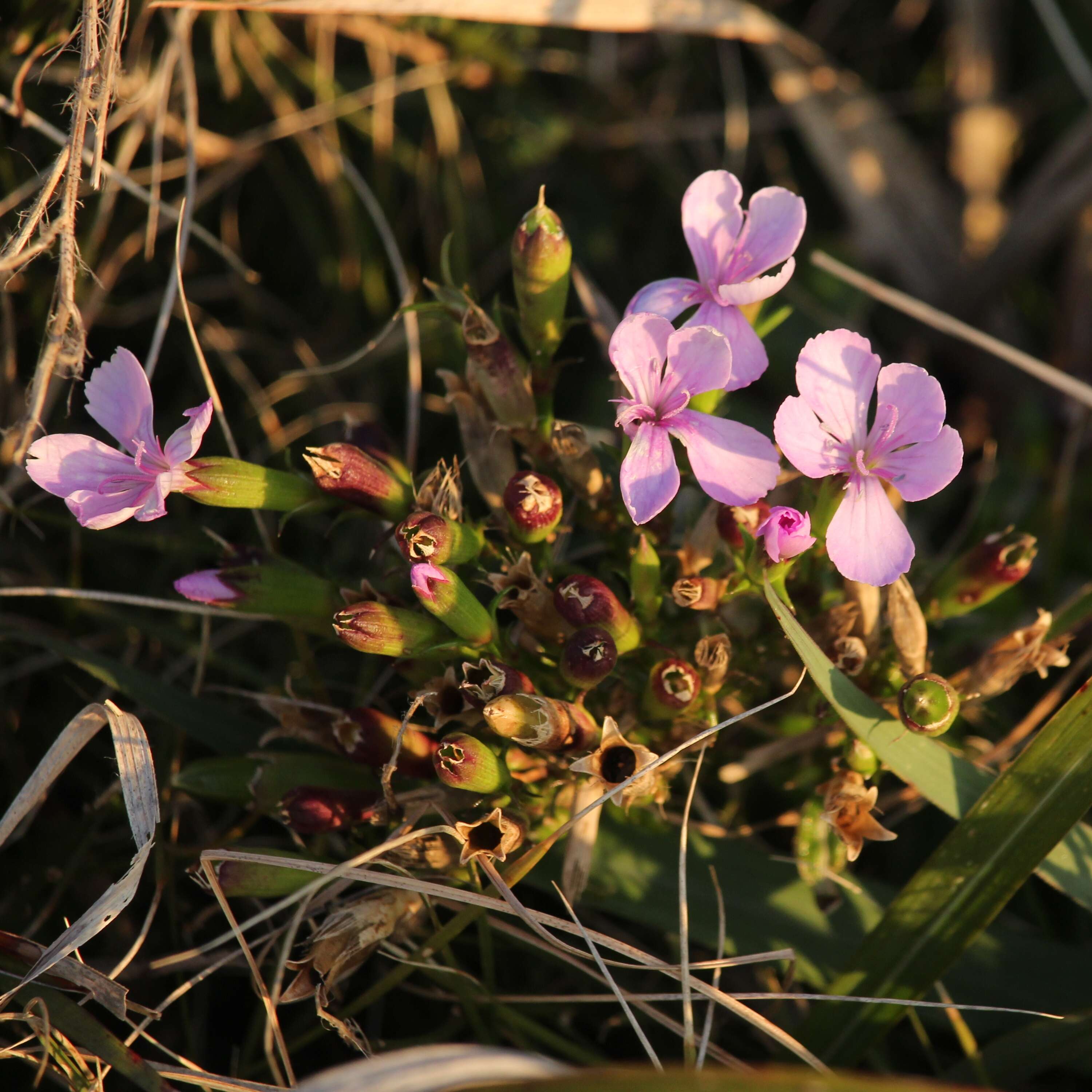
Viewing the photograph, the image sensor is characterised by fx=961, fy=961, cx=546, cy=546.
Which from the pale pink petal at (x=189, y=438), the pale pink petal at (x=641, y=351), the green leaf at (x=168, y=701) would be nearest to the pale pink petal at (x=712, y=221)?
the pale pink petal at (x=641, y=351)

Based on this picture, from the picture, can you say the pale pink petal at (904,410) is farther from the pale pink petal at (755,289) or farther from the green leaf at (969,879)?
the green leaf at (969,879)

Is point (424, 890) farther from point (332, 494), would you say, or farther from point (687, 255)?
point (687, 255)

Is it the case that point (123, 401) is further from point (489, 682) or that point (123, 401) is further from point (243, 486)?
point (489, 682)

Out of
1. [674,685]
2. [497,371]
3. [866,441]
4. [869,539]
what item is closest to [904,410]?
[866,441]

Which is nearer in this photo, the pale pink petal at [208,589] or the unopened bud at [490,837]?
the unopened bud at [490,837]

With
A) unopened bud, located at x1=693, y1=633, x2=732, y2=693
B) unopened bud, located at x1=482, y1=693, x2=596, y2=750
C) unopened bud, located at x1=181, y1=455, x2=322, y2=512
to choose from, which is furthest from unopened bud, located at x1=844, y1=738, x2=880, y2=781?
unopened bud, located at x1=181, y1=455, x2=322, y2=512

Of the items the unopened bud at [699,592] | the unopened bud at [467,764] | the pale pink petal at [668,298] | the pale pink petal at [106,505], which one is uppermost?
the pale pink petal at [668,298]

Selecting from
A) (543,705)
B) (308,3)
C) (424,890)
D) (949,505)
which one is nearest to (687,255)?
(949,505)
